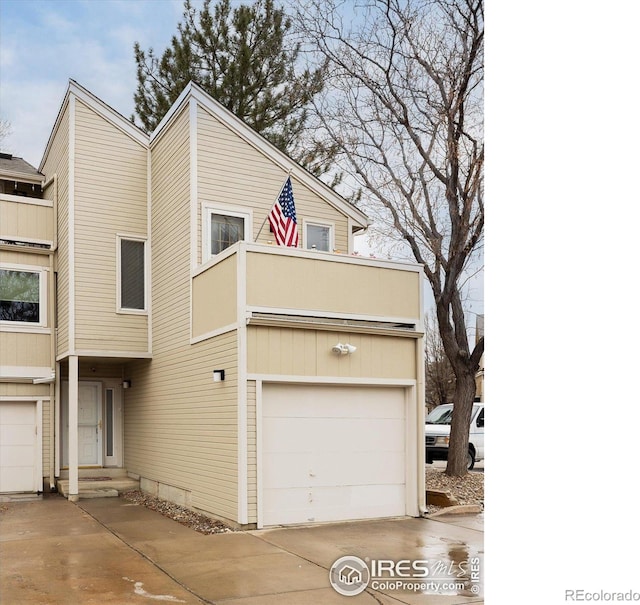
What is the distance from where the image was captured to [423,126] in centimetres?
1388

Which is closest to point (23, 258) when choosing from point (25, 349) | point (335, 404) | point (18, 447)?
point (25, 349)

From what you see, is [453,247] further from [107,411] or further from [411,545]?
[107,411]

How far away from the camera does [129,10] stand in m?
21.1

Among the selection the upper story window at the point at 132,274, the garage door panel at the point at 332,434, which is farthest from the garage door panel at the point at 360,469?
the upper story window at the point at 132,274

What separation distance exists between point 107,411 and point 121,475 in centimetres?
138

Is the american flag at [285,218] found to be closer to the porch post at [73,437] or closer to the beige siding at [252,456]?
the beige siding at [252,456]

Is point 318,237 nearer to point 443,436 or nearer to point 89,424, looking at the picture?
point 89,424

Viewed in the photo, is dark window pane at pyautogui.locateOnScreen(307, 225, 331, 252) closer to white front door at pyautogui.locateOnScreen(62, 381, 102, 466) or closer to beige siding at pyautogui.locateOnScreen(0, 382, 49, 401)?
white front door at pyautogui.locateOnScreen(62, 381, 102, 466)

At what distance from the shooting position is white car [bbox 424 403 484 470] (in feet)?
55.1

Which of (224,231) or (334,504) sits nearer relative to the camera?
(334,504)

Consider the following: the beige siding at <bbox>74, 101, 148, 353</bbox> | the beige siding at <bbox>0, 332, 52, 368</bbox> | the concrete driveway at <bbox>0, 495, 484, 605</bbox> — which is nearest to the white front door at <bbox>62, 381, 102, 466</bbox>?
the beige siding at <bbox>0, 332, 52, 368</bbox>

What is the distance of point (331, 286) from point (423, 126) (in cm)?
495

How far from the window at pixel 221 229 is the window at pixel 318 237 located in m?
1.27
